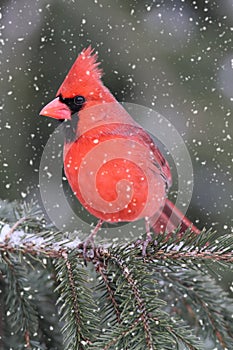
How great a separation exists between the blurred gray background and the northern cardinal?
716 millimetres

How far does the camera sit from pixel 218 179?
2.08 metres

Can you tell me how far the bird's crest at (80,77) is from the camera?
0.79 meters

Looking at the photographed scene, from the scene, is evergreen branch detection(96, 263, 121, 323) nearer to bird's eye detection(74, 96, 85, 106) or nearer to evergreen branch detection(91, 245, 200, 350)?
evergreen branch detection(91, 245, 200, 350)

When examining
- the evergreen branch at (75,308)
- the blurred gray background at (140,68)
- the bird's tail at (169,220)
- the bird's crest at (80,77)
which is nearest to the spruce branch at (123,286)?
the evergreen branch at (75,308)

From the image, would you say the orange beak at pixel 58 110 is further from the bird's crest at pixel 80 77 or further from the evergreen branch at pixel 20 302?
the evergreen branch at pixel 20 302

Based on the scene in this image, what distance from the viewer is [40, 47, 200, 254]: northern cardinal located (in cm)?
78

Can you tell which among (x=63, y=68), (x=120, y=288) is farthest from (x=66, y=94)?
(x=63, y=68)

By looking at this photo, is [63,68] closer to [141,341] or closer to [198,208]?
[198,208]

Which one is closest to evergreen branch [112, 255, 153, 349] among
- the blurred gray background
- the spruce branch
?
the spruce branch

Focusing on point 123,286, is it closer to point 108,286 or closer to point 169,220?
point 108,286

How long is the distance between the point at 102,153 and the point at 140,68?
1.16 metres

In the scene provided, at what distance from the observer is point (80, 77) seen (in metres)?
0.80

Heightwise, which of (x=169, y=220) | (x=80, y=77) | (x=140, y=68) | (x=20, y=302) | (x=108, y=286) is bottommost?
(x=20, y=302)

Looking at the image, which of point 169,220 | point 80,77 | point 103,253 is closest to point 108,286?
point 103,253
